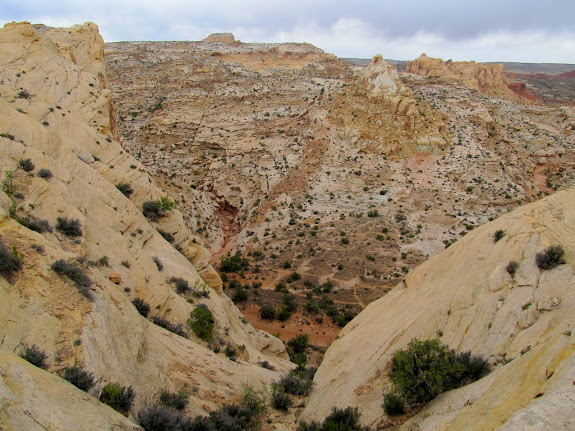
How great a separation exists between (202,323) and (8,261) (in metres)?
7.16

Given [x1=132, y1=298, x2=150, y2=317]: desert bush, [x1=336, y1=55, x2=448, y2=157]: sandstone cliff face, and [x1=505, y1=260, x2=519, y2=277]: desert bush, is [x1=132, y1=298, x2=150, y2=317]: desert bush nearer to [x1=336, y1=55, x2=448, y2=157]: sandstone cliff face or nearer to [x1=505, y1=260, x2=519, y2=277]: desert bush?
[x1=505, y1=260, x2=519, y2=277]: desert bush

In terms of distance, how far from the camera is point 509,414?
5.20 meters

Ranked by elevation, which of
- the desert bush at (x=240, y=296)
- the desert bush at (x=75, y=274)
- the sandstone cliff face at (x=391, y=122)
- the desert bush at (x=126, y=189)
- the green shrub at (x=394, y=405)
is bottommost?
the desert bush at (x=240, y=296)

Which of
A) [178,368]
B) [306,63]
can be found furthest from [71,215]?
[306,63]

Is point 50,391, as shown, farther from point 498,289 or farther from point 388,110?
point 388,110

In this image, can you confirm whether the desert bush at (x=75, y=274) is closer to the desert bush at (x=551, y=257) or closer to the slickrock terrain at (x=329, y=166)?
the desert bush at (x=551, y=257)

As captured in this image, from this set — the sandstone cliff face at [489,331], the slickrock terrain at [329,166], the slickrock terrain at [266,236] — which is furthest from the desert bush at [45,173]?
the slickrock terrain at [329,166]

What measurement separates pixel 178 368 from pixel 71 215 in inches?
241

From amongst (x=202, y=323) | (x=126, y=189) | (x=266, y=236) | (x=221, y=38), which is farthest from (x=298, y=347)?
(x=221, y=38)

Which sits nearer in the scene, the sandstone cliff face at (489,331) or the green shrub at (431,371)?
the sandstone cliff face at (489,331)

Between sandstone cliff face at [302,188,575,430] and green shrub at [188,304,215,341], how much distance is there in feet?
14.7

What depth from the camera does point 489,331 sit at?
30.5 feet

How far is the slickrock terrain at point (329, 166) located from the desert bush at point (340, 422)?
34.5ft

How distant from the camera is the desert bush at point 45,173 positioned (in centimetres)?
1188
